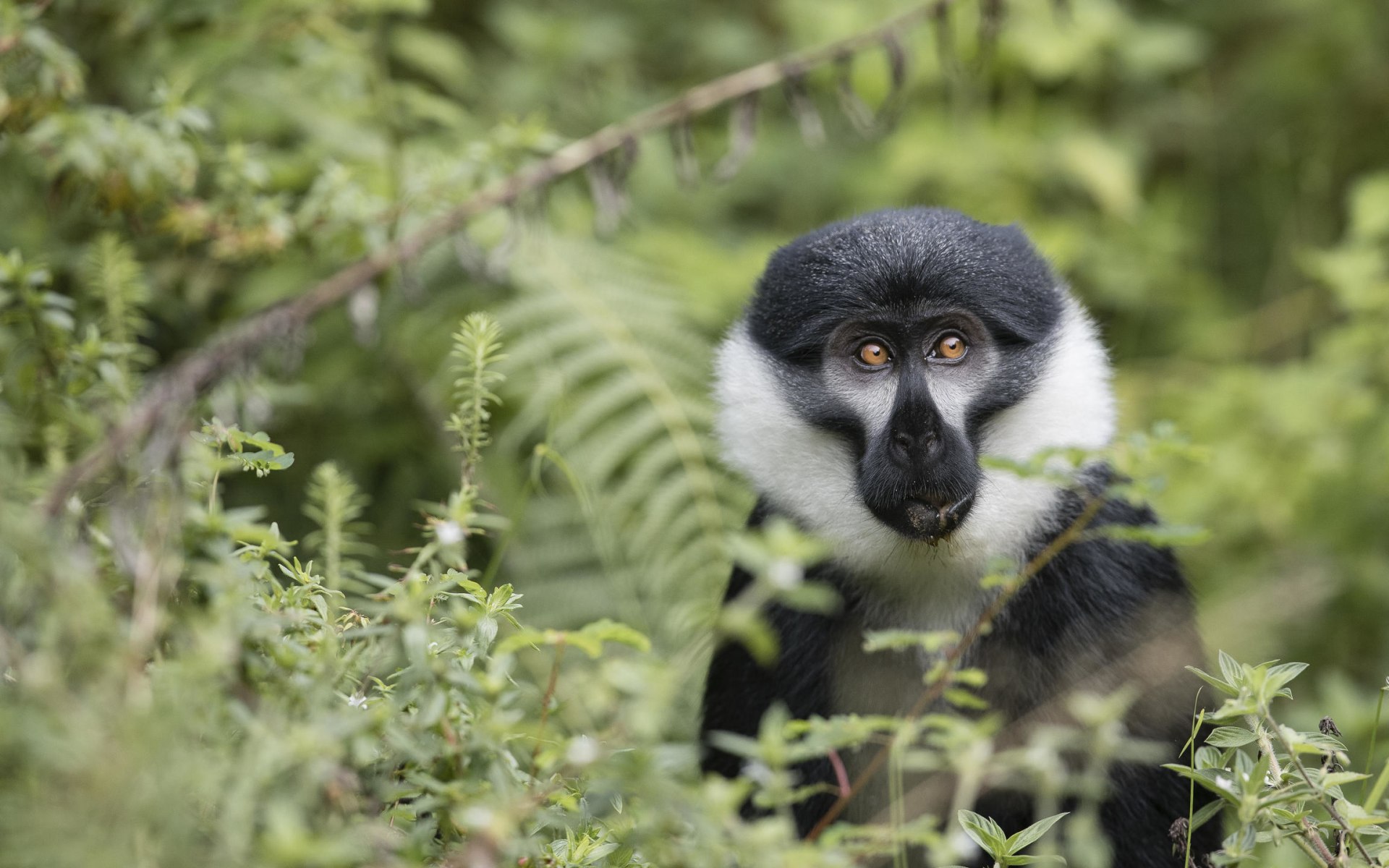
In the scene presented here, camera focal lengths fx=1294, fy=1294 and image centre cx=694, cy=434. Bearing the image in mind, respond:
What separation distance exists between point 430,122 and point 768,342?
362cm

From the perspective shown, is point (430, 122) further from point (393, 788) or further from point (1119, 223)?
point (393, 788)

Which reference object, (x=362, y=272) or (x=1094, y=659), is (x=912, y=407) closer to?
(x=1094, y=659)

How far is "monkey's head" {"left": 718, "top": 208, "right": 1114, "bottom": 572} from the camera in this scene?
310 cm

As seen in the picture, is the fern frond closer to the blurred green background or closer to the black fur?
the blurred green background

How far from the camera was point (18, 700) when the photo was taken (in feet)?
5.60

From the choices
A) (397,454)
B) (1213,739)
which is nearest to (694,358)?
(397,454)

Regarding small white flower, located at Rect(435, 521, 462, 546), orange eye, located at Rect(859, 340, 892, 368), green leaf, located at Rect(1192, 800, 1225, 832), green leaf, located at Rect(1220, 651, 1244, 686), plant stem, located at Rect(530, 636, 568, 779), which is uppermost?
orange eye, located at Rect(859, 340, 892, 368)

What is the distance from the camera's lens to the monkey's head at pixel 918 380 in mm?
3104

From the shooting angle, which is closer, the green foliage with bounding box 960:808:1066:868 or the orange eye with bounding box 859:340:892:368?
the green foliage with bounding box 960:808:1066:868

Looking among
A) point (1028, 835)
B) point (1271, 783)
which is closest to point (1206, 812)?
point (1271, 783)

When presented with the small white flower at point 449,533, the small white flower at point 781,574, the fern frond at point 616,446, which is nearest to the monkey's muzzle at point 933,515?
the small white flower at point 449,533

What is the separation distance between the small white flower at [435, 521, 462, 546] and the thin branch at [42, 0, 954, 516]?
536mm

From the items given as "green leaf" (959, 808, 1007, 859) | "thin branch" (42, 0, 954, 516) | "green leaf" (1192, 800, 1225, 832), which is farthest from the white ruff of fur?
"green leaf" (959, 808, 1007, 859)

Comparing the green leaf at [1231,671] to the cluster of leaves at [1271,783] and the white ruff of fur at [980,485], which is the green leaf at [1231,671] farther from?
the white ruff of fur at [980,485]
